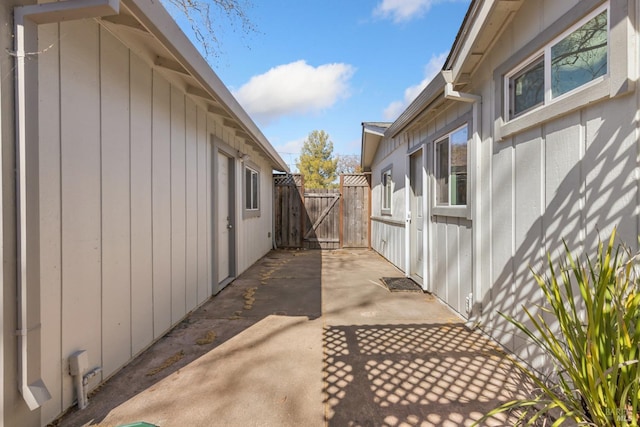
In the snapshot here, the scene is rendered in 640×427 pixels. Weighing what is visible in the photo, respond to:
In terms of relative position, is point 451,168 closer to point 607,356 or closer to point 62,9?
point 607,356

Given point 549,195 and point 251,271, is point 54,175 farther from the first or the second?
point 251,271

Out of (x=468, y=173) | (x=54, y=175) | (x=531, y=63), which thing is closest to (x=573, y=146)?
(x=531, y=63)

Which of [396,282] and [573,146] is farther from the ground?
[573,146]

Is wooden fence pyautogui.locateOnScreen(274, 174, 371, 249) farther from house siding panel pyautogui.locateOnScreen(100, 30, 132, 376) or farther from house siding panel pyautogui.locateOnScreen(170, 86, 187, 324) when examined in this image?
house siding panel pyautogui.locateOnScreen(100, 30, 132, 376)

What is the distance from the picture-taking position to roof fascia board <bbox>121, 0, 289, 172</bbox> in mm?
1944

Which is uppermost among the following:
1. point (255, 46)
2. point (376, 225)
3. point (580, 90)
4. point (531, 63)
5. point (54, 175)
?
point (255, 46)

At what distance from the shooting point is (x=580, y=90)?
195 centimetres

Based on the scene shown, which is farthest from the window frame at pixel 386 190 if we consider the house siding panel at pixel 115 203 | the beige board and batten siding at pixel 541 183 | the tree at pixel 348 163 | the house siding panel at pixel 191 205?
the tree at pixel 348 163

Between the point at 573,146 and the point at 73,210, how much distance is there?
3.36m

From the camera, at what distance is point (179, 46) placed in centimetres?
243

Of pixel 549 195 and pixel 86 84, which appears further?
pixel 549 195

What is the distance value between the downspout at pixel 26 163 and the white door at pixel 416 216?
4.68m

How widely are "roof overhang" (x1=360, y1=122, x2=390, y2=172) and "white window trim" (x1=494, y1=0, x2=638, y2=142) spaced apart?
491 cm

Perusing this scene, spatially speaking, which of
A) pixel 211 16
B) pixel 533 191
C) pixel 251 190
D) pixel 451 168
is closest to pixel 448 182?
pixel 451 168
